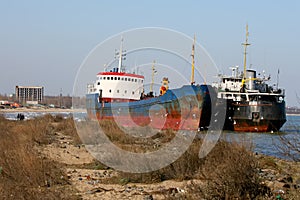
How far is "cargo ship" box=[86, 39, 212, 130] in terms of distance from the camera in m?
32.1

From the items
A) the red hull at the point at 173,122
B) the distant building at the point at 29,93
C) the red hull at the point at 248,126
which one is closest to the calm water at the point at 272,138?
the red hull at the point at 173,122

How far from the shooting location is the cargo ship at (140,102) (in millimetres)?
32062

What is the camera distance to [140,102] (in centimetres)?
3500

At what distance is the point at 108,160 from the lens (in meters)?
12.8

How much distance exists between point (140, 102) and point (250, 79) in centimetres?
1266

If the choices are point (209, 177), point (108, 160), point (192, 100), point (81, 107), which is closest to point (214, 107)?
point (192, 100)

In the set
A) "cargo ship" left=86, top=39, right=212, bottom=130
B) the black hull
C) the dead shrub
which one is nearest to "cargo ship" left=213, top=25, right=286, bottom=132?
the black hull

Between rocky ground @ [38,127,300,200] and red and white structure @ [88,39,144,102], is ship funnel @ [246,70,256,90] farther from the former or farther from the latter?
rocky ground @ [38,127,300,200]

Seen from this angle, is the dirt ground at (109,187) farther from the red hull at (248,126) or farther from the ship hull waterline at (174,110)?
the red hull at (248,126)

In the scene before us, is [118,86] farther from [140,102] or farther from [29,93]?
[29,93]

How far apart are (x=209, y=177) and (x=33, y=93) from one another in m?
190

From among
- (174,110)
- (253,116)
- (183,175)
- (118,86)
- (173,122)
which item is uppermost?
(118,86)

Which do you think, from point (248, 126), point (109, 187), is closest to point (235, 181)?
point (109, 187)

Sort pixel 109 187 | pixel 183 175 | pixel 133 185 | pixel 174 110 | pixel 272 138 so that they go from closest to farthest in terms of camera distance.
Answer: pixel 109 187 → pixel 133 185 → pixel 183 175 → pixel 272 138 → pixel 174 110
